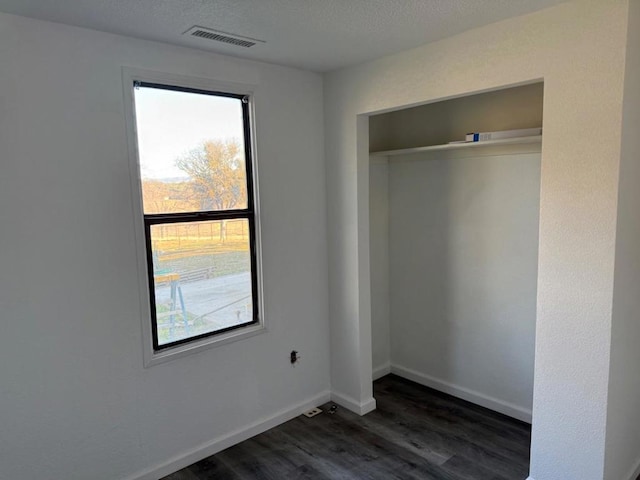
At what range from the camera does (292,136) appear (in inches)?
125

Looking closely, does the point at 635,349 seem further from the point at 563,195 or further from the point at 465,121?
the point at 465,121

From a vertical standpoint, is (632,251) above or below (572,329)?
above

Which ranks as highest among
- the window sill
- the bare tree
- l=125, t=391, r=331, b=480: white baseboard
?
the bare tree

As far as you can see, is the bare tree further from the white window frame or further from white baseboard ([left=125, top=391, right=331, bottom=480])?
white baseboard ([left=125, top=391, right=331, bottom=480])

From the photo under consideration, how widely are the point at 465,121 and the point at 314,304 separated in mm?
1768

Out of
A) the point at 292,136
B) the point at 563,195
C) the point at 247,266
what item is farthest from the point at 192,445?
the point at 563,195

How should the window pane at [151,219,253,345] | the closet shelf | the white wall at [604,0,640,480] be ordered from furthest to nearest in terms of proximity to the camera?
the closet shelf
the window pane at [151,219,253,345]
the white wall at [604,0,640,480]

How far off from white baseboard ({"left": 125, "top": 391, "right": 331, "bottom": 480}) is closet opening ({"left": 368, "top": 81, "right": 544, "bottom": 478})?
0.57m

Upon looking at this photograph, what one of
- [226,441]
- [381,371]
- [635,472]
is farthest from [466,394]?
[226,441]

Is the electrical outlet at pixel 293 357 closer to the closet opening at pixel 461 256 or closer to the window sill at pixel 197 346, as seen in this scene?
the window sill at pixel 197 346

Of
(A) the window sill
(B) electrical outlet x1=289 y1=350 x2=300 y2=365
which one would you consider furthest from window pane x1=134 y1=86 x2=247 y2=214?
(B) electrical outlet x1=289 y1=350 x2=300 y2=365

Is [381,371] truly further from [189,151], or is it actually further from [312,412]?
[189,151]

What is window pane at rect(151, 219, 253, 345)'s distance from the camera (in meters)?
2.68

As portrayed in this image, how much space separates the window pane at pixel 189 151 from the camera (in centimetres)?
257
